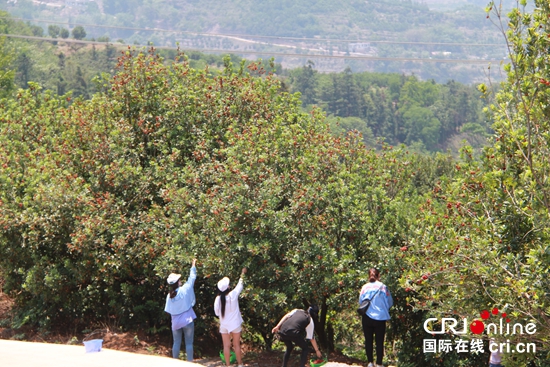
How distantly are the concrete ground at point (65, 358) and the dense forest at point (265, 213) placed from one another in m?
2.50

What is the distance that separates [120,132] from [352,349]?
6.67 m

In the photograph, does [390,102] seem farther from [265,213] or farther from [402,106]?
[265,213]

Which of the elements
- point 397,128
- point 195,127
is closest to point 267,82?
point 195,127

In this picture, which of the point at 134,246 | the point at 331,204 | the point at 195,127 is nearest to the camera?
the point at 331,204

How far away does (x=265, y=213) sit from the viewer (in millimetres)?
11023

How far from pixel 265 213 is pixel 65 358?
398cm

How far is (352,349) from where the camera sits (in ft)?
47.2

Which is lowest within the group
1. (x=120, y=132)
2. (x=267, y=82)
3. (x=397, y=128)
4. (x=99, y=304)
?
(x=397, y=128)

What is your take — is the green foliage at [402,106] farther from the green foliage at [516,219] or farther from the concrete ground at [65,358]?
the concrete ground at [65,358]

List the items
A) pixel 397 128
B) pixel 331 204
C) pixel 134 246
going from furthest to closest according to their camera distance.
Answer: pixel 397 128, pixel 134 246, pixel 331 204

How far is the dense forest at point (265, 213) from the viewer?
785cm

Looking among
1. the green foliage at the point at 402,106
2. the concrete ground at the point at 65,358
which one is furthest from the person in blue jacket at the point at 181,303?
the green foliage at the point at 402,106

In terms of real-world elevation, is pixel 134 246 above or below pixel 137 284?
above

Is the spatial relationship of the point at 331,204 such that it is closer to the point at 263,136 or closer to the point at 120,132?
the point at 263,136
